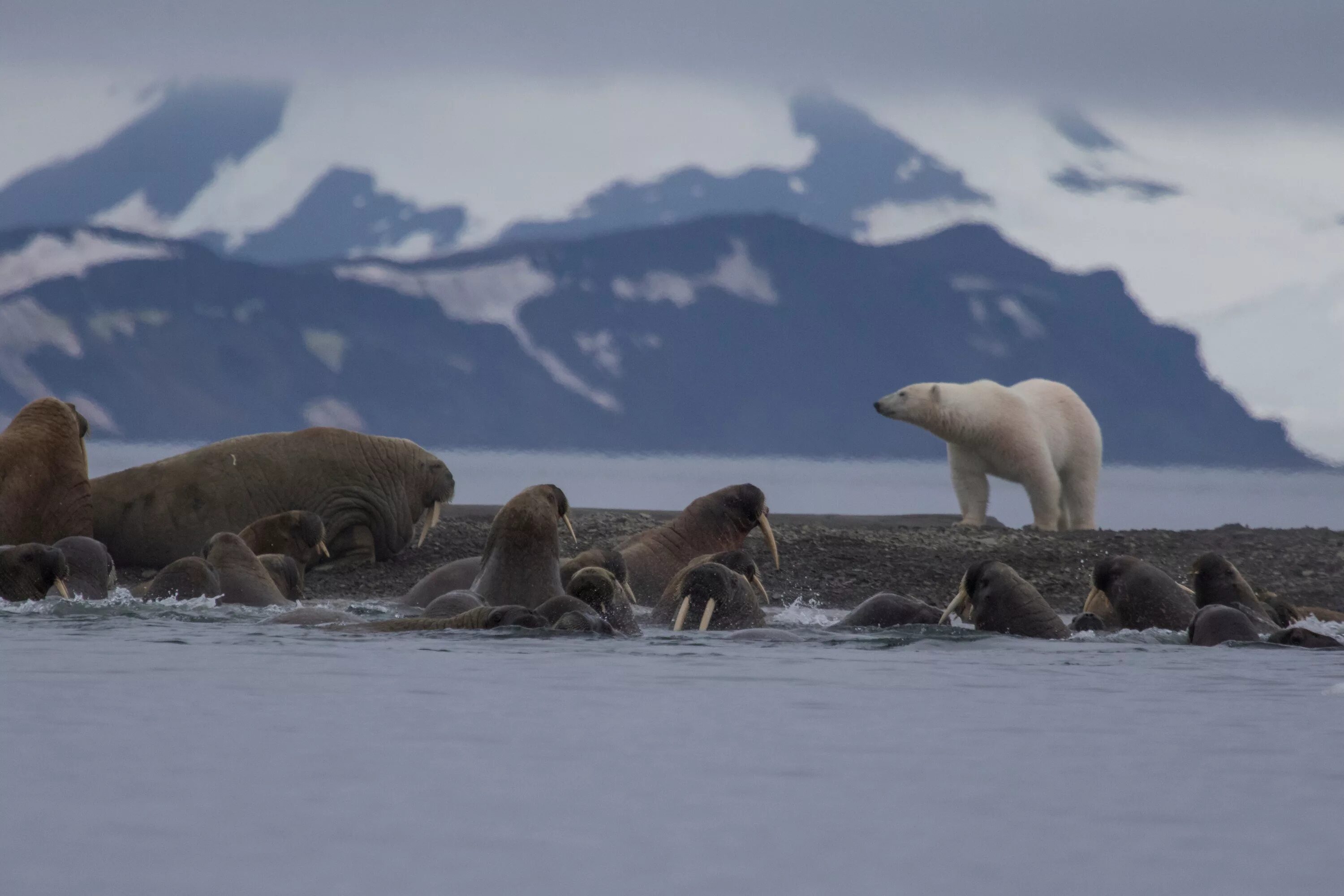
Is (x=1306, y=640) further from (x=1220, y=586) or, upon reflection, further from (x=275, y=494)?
(x=275, y=494)

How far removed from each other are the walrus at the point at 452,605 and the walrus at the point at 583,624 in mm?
805

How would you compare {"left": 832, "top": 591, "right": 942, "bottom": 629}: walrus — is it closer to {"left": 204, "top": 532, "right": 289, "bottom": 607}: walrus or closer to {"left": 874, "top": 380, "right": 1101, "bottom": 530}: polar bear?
{"left": 204, "top": 532, "right": 289, "bottom": 607}: walrus

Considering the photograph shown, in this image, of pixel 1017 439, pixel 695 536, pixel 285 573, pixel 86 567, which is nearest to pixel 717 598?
pixel 695 536

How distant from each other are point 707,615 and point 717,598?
0.29m

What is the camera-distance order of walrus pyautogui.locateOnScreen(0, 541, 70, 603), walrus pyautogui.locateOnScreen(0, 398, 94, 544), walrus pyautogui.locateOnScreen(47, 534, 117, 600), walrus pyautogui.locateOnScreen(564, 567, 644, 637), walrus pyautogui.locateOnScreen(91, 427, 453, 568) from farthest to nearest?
walrus pyautogui.locateOnScreen(91, 427, 453, 568) → walrus pyautogui.locateOnScreen(0, 398, 94, 544) → walrus pyautogui.locateOnScreen(47, 534, 117, 600) → walrus pyautogui.locateOnScreen(0, 541, 70, 603) → walrus pyautogui.locateOnScreen(564, 567, 644, 637)

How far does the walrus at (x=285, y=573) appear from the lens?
10.7 metres

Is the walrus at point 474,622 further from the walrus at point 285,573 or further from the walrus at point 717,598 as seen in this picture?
the walrus at point 285,573

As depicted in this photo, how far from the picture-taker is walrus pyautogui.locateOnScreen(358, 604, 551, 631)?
310 inches

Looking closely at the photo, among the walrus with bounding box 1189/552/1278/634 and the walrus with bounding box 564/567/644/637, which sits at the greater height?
the walrus with bounding box 1189/552/1278/634

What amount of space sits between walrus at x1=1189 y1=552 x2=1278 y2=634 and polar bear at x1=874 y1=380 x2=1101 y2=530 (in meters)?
6.89

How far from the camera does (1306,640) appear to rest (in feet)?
25.9

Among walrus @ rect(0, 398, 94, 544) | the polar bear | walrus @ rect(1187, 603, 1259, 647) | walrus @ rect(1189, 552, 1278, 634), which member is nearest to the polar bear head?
the polar bear

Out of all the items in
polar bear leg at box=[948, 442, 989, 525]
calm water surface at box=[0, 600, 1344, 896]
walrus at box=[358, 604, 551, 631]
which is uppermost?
polar bear leg at box=[948, 442, 989, 525]

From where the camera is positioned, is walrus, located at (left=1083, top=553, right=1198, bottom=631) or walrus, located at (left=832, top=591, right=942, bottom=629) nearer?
walrus, located at (left=832, top=591, right=942, bottom=629)
